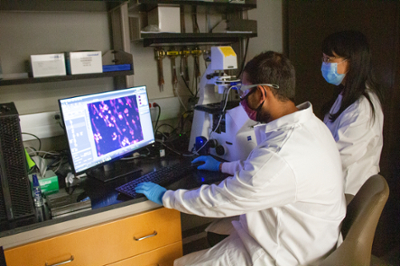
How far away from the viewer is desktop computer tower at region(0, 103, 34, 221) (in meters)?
1.14

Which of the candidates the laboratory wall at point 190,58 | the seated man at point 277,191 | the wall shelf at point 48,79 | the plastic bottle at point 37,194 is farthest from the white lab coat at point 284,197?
the laboratory wall at point 190,58

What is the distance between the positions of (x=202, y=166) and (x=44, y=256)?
799mm

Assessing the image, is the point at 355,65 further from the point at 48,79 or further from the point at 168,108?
the point at 48,79

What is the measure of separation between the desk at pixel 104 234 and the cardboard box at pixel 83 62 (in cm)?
55

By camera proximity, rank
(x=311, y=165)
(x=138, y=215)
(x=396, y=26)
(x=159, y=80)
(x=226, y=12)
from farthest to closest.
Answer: (x=226, y=12) < (x=159, y=80) < (x=396, y=26) < (x=138, y=215) < (x=311, y=165)

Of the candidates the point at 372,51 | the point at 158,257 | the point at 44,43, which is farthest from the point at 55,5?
the point at 372,51

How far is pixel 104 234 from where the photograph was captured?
50.5 inches

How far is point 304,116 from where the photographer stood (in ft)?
3.95

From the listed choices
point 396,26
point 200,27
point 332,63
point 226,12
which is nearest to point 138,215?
point 332,63

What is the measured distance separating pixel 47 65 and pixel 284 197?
47.7 inches

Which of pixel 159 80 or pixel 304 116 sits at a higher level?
pixel 159 80

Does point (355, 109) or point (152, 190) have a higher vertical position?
point (355, 109)

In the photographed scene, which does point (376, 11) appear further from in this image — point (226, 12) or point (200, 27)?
point (200, 27)

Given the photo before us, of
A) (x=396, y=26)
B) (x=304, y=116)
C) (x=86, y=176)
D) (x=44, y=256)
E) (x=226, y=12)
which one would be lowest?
(x=44, y=256)
